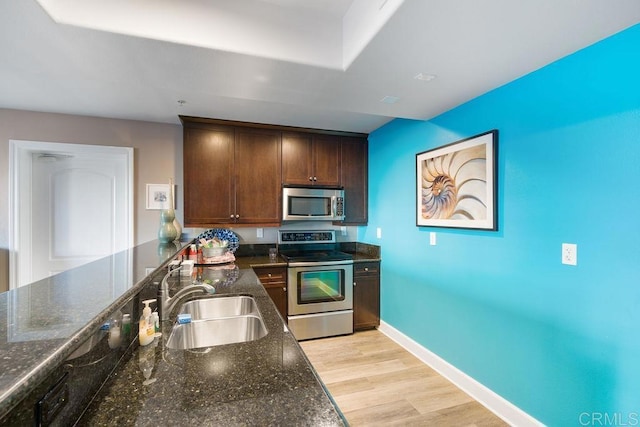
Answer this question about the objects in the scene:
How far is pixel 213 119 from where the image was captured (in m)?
3.01

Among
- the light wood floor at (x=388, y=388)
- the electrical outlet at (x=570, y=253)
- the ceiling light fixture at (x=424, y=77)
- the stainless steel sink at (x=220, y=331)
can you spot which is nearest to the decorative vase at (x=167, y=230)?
the stainless steel sink at (x=220, y=331)

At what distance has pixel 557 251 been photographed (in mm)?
1619

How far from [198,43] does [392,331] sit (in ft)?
9.79

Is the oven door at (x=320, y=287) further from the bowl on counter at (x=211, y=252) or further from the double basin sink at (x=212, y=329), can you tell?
the double basin sink at (x=212, y=329)

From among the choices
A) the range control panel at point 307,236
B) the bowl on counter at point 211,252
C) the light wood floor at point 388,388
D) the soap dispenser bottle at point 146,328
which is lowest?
the light wood floor at point 388,388

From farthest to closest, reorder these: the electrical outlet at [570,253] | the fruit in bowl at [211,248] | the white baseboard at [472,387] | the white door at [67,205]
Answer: the fruit in bowl at [211,248] < the white door at [67,205] < the white baseboard at [472,387] < the electrical outlet at [570,253]

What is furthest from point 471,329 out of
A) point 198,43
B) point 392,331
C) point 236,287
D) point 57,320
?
point 198,43

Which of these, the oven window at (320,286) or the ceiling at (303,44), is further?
the oven window at (320,286)

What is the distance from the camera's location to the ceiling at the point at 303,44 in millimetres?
1261

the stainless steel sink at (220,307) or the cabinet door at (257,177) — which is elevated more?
the cabinet door at (257,177)

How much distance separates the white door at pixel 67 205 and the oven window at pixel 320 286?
6.04ft

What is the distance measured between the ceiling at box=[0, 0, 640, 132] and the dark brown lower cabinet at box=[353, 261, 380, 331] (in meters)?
1.79

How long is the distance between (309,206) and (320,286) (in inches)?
35.3

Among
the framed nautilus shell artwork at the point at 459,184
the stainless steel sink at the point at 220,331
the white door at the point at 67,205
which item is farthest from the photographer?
the white door at the point at 67,205
